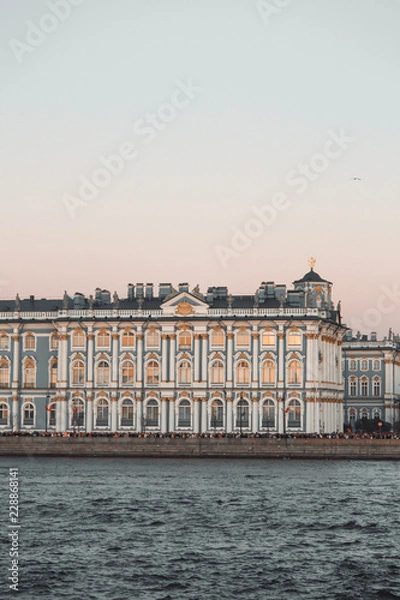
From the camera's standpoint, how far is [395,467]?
266 ft

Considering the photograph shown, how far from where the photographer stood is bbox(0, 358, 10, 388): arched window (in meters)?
106

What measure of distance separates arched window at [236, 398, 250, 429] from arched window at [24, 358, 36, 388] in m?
16.3

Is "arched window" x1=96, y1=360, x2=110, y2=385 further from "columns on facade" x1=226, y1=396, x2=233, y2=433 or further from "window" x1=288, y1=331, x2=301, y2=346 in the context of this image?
"window" x1=288, y1=331, x2=301, y2=346

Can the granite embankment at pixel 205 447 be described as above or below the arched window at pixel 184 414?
below

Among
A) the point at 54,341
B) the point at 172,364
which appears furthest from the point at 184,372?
the point at 54,341

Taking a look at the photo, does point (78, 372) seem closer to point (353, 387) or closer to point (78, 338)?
point (78, 338)

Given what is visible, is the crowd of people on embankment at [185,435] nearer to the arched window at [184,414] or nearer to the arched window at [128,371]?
the arched window at [184,414]

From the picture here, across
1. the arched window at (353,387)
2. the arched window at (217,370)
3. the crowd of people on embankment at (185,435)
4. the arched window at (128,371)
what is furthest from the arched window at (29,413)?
the arched window at (353,387)

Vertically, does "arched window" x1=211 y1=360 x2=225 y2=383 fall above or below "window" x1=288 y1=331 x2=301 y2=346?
below

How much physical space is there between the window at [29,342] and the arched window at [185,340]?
11683 millimetres

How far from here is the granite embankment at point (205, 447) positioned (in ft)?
285

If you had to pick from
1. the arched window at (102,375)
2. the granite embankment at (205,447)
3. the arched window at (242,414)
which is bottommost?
the granite embankment at (205,447)

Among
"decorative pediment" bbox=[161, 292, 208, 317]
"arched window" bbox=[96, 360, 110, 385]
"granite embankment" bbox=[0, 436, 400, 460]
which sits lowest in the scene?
"granite embankment" bbox=[0, 436, 400, 460]

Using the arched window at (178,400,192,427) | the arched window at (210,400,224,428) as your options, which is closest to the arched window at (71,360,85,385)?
the arched window at (178,400,192,427)
